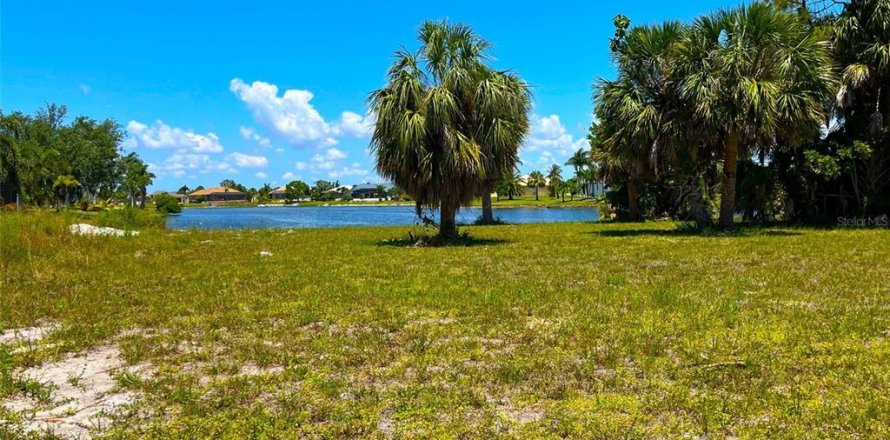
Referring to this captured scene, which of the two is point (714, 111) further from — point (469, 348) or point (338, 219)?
point (338, 219)

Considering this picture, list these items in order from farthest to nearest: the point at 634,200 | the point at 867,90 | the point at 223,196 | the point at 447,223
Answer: the point at 223,196, the point at 634,200, the point at 867,90, the point at 447,223

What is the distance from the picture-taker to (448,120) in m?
15.0

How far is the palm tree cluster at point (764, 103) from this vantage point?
1709 centimetres

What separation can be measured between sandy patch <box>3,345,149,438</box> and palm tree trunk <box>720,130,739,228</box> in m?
18.1

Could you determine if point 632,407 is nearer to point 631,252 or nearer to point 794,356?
point 794,356

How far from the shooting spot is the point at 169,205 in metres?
83.8

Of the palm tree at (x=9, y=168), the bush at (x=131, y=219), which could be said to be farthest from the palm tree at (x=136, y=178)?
the bush at (x=131, y=219)

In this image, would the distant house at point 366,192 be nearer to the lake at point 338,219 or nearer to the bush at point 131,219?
the lake at point 338,219

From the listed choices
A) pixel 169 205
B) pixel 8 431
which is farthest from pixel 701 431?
pixel 169 205

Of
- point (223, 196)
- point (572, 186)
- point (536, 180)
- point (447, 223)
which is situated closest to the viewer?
point (447, 223)

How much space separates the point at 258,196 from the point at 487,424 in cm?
18710

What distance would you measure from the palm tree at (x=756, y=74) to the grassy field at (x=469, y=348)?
7.29 m

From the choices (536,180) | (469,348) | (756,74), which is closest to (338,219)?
(756,74)

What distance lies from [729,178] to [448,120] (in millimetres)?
10271
